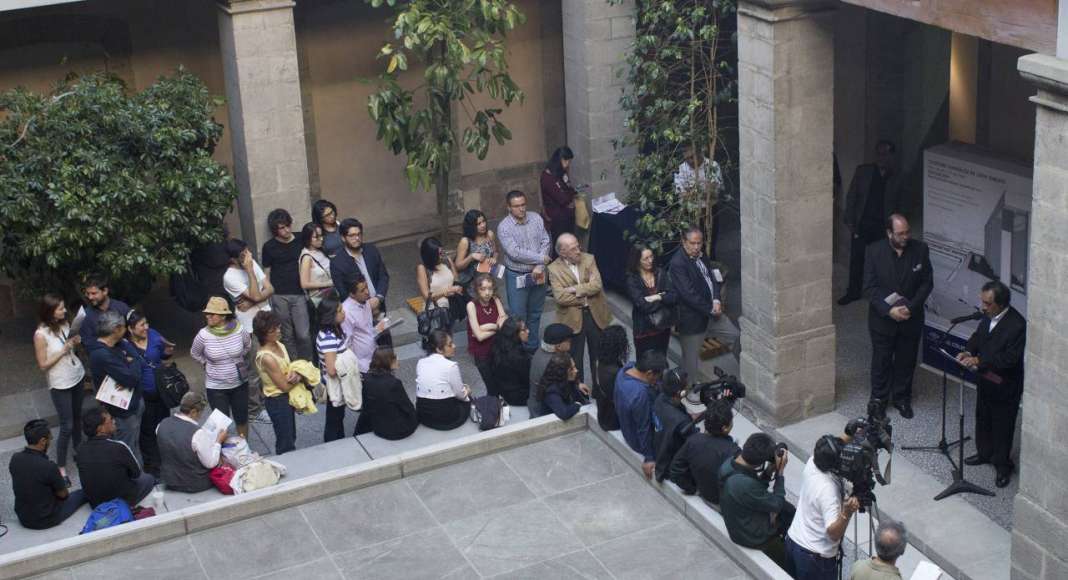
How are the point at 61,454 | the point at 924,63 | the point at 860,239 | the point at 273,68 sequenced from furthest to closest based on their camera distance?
1. the point at 924,63
2. the point at 860,239
3. the point at 273,68
4. the point at 61,454

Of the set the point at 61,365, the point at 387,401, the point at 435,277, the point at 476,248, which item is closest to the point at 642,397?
the point at 387,401

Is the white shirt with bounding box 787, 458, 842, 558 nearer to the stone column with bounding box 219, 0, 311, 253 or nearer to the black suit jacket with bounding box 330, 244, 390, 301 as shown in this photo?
the black suit jacket with bounding box 330, 244, 390, 301

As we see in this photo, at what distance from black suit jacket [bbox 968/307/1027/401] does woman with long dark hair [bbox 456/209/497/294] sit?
4.80 meters

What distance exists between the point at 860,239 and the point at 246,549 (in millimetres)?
8053

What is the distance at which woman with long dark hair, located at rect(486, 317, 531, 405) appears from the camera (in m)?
12.6

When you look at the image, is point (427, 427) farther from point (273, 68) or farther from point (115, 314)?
point (273, 68)

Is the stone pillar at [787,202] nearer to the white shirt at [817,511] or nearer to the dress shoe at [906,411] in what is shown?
the dress shoe at [906,411]

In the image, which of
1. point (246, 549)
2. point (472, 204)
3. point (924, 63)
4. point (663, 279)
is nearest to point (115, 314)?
point (246, 549)

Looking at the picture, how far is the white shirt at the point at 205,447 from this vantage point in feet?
36.3

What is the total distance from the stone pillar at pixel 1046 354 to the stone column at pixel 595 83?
7.36 meters

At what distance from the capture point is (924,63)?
59.1ft

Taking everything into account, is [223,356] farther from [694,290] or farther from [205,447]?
[694,290]

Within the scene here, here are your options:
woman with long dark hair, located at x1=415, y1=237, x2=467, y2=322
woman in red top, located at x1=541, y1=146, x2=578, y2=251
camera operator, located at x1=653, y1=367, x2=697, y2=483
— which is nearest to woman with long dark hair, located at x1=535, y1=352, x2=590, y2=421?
camera operator, located at x1=653, y1=367, x2=697, y2=483

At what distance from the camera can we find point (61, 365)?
487 inches
